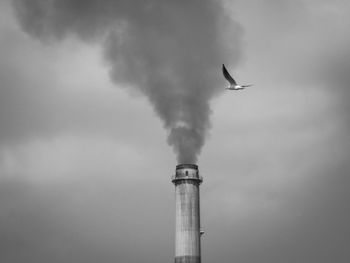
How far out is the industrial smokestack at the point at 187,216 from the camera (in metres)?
93.1

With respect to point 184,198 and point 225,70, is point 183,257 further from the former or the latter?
point 225,70

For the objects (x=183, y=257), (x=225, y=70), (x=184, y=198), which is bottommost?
(x=183, y=257)

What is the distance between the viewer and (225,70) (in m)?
84.0

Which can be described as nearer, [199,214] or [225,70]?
[225,70]

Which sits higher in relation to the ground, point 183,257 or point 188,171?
point 188,171

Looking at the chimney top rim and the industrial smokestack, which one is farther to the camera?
the chimney top rim

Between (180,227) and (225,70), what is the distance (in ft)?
69.4

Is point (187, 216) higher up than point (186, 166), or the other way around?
point (186, 166)

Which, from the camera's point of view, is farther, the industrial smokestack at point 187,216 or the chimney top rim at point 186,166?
the chimney top rim at point 186,166

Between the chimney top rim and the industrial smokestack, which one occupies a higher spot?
the chimney top rim

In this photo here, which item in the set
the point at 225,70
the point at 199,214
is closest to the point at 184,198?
the point at 199,214

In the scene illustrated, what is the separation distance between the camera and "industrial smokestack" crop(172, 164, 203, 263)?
93125 mm

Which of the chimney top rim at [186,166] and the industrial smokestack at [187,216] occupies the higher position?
the chimney top rim at [186,166]

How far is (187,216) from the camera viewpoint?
93938 mm
